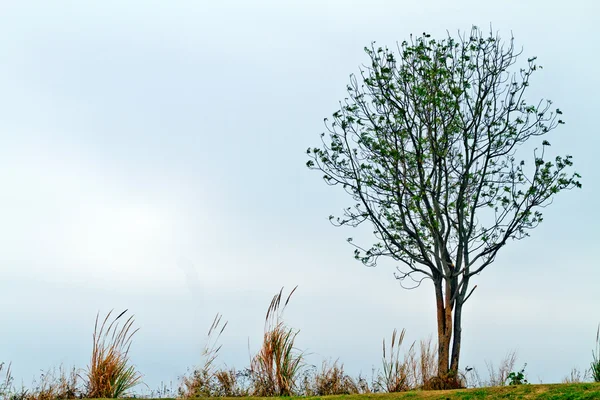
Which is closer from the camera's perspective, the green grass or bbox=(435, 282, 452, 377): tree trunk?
the green grass

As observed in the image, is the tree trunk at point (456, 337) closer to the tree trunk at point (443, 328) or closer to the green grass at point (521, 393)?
the tree trunk at point (443, 328)

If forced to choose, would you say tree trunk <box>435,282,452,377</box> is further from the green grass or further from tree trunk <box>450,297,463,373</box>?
the green grass

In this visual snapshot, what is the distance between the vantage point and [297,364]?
11.2 meters

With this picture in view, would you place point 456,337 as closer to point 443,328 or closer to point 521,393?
point 443,328

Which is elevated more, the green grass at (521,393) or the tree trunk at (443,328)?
the tree trunk at (443,328)

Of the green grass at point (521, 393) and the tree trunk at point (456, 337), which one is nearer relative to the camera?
the green grass at point (521, 393)

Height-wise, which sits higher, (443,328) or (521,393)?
(443,328)

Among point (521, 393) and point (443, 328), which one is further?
point (443, 328)

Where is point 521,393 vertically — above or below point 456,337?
below

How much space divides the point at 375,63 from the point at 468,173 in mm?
2787

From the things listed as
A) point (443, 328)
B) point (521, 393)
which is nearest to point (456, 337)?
point (443, 328)

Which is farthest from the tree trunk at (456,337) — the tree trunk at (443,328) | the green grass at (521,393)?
the green grass at (521,393)

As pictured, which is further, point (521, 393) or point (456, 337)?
point (456, 337)

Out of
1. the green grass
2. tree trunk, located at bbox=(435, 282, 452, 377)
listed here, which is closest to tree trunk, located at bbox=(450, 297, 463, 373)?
tree trunk, located at bbox=(435, 282, 452, 377)
